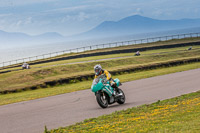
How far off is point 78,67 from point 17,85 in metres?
10.7

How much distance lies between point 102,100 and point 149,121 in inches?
176

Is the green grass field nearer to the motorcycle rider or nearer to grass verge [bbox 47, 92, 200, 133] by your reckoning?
the motorcycle rider

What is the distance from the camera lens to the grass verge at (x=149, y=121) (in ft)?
24.8

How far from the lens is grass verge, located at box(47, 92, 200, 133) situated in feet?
24.8

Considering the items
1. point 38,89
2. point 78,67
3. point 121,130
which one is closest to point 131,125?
point 121,130

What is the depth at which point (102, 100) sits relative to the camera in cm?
1300

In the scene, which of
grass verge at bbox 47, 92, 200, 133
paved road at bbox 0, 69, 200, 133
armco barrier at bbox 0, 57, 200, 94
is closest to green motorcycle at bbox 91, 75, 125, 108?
paved road at bbox 0, 69, 200, 133

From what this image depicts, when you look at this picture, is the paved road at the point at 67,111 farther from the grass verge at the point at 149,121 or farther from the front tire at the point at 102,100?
the grass verge at the point at 149,121

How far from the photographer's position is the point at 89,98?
16.1 m

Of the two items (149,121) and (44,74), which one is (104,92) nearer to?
(149,121)

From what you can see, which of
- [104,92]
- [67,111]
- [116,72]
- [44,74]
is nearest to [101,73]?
[104,92]

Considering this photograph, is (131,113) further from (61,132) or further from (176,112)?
(61,132)

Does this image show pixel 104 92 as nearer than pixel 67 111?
No

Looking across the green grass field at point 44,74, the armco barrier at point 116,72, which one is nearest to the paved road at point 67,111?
the armco barrier at point 116,72
